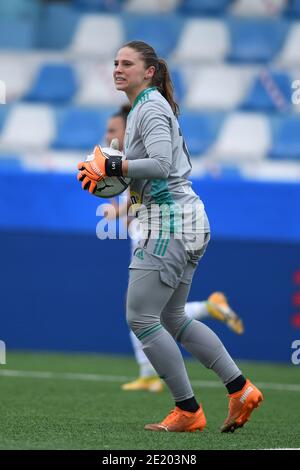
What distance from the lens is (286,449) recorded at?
15.4 feet

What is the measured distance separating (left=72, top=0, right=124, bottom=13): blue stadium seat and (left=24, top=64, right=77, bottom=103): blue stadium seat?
1263 millimetres

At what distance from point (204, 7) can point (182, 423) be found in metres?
9.45

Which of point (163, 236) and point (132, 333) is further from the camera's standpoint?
point (132, 333)

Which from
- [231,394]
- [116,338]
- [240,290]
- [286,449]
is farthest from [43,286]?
[286,449]

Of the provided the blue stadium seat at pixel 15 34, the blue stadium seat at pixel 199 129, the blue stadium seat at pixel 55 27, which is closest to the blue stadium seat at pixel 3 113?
the blue stadium seat at pixel 15 34

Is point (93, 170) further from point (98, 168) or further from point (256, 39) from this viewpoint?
point (256, 39)

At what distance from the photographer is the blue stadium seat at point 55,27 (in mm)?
13891

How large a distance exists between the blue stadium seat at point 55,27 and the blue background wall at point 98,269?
167 inches

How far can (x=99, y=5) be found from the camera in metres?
14.2

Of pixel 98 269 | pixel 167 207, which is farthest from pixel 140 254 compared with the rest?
pixel 98 269

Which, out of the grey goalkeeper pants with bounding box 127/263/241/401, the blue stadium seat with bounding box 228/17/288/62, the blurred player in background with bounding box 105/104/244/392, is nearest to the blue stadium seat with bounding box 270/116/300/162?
the blue stadium seat with bounding box 228/17/288/62

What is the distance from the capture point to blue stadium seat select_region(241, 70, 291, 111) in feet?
42.4

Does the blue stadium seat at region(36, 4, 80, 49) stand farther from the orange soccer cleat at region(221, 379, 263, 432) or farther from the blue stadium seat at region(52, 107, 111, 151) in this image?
the orange soccer cleat at region(221, 379, 263, 432)
